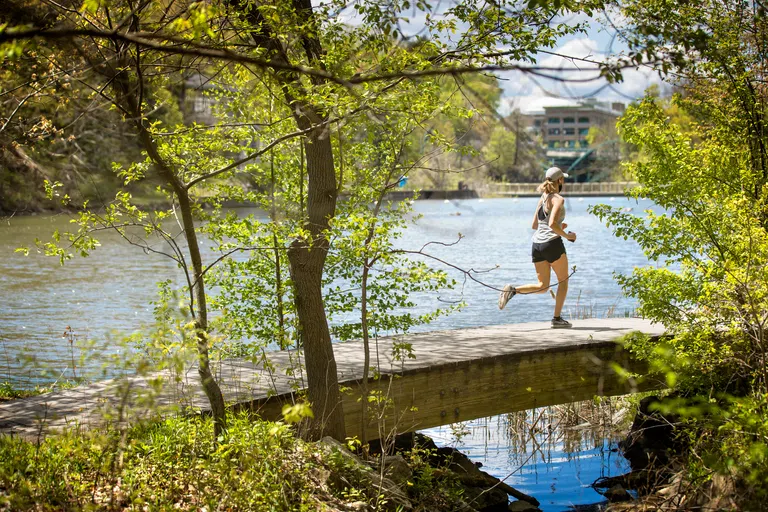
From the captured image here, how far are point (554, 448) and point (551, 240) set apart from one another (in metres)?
2.37

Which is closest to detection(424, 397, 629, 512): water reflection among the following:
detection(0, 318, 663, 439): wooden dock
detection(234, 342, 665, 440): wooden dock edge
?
detection(234, 342, 665, 440): wooden dock edge

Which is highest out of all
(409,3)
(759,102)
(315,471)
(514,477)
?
(409,3)

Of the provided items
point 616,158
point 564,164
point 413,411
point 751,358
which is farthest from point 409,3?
point 564,164

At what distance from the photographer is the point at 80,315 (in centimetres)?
1695

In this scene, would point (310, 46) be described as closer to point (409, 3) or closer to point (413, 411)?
point (409, 3)

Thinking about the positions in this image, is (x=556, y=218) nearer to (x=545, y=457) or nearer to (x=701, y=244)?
(x=701, y=244)

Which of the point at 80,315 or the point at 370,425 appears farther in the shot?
the point at 80,315

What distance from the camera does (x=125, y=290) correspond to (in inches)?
816

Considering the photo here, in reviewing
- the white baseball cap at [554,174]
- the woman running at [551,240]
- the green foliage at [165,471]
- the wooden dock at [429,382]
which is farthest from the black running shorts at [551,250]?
the green foliage at [165,471]

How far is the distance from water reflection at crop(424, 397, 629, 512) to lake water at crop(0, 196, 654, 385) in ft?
6.02

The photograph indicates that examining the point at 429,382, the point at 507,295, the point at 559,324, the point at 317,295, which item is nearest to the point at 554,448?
the point at 559,324

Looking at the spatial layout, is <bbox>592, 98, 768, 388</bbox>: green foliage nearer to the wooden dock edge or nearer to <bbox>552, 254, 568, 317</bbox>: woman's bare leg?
the wooden dock edge

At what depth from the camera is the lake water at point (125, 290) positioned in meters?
13.9

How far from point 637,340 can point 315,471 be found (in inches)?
140
